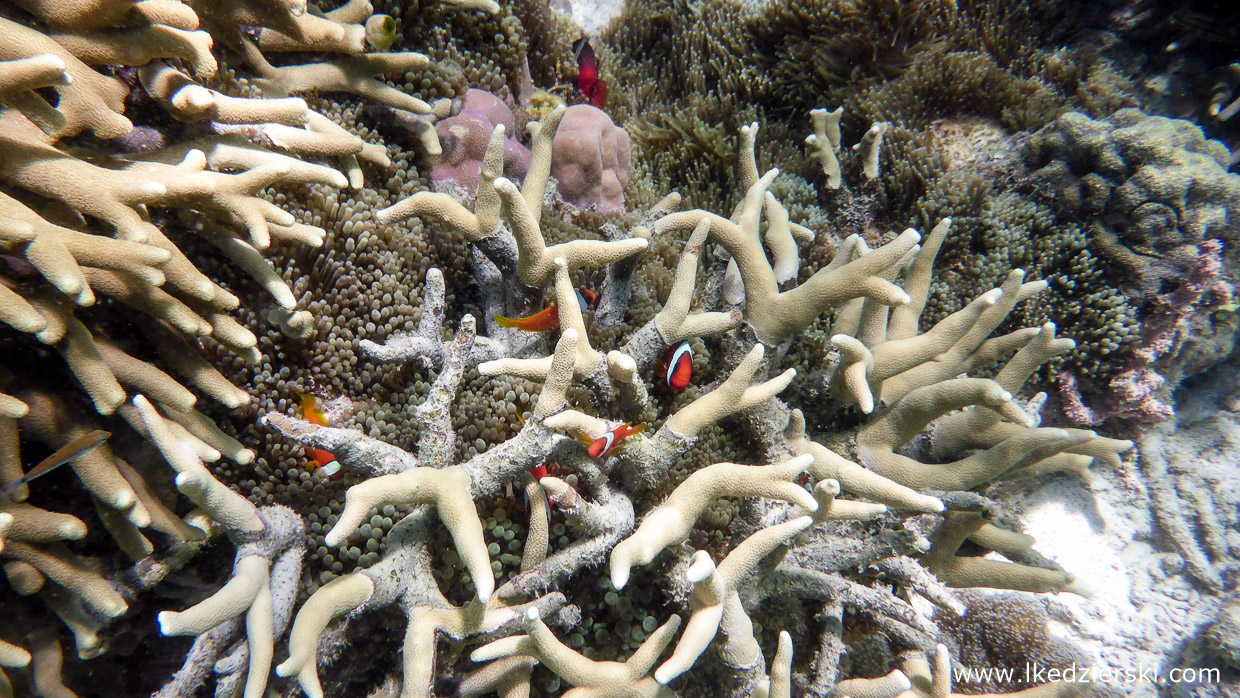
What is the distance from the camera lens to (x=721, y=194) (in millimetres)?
3842

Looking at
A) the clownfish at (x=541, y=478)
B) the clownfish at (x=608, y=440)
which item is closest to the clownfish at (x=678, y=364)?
the clownfish at (x=608, y=440)

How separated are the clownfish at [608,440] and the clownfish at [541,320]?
2.27 ft

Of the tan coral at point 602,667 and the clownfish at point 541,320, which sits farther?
the clownfish at point 541,320

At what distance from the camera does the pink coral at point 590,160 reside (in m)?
3.41

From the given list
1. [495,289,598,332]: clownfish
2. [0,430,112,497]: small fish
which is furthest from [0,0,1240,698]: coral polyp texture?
[495,289,598,332]: clownfish

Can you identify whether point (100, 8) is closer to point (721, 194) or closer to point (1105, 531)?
point (721, 194)

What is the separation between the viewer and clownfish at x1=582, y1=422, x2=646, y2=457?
211 centimetres

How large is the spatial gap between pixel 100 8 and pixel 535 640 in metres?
2.82

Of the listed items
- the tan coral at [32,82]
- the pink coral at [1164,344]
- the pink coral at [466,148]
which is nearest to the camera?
the tan coral at [32,82]

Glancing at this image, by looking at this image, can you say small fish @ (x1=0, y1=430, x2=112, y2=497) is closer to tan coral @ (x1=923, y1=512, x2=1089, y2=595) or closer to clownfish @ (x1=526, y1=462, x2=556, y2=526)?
clownfish @ (x1=526, y1=462, x2=556, y2=526)

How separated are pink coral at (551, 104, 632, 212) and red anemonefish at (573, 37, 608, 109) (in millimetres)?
278

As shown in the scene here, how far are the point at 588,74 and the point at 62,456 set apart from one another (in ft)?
11.8

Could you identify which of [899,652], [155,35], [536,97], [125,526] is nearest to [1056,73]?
[536,97]

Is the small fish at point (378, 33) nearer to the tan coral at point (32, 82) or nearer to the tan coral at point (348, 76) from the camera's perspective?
the tan coral at point (348, 76)
